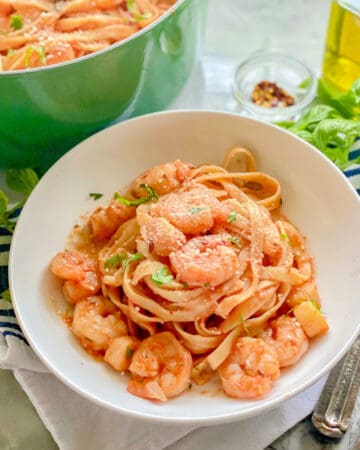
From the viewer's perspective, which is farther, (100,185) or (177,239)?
(100,185)

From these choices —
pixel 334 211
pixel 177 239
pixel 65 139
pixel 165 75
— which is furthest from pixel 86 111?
pixel 334 211

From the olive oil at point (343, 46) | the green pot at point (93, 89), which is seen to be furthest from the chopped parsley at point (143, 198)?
the olive oil at point (343, 46)

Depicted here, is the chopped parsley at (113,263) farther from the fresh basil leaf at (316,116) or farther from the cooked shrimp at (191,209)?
the fresh basil leaf at (316,116)

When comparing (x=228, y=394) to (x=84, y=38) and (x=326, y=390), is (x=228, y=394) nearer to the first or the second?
(x=326, y=390)

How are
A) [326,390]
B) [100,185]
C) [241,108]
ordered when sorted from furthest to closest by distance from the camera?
1. [241,108]
2. [100,185]
3. [326,390]

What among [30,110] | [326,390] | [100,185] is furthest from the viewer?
[100,185]

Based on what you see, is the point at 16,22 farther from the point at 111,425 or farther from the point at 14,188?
the point at 111,425
